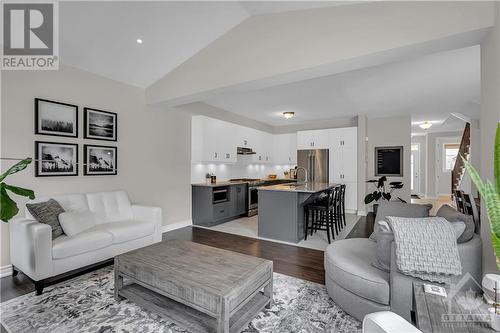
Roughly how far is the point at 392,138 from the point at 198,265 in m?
6.74

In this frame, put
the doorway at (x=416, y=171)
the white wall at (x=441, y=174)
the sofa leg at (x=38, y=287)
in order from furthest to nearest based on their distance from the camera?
1. the doorway at (x=416, y=171)
2. the white wall at (x=441, y=174)
3. the sofa leg at (x=38, y=287)

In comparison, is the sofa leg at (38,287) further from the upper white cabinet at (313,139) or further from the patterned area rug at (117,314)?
the upper white cabinet at (313,139)

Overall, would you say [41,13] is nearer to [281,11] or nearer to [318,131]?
[281,11]

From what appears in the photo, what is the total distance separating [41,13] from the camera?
275 centimetres

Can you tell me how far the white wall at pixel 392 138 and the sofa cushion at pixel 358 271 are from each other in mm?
5069

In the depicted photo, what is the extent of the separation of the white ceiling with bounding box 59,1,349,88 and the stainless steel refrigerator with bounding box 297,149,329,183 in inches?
175

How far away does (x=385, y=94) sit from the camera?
4703 mm

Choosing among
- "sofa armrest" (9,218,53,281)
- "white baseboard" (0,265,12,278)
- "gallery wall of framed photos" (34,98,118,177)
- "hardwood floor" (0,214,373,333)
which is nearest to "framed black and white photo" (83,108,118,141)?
"gallery wall of framed photos" (34,98,118,177)

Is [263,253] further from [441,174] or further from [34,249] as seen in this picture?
[441,174]

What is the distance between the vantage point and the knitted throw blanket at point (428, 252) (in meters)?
1.65

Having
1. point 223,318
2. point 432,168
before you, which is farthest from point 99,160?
point 432,168

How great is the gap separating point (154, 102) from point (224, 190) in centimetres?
237

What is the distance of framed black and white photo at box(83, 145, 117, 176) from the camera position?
3.71 m

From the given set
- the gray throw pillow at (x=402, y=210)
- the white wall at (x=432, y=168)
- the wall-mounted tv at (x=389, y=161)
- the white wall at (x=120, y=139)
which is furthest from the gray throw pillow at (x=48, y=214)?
the white wall at (x=432, y=168)
